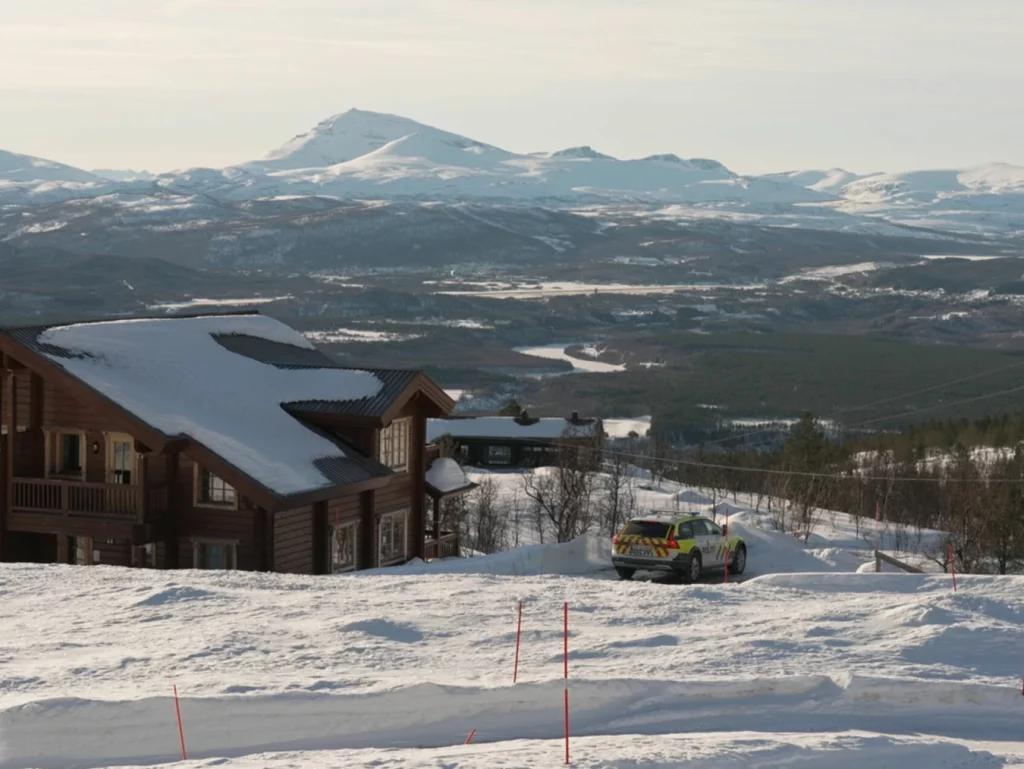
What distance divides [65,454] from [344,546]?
6084 millimetres

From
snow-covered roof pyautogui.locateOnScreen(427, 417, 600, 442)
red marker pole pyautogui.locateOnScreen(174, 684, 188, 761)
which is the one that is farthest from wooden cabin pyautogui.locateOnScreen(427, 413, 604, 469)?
red marker pole pyautogui.locateOnScreen(174, 684, 188, 761)

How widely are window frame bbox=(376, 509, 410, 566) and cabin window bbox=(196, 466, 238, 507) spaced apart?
415cm

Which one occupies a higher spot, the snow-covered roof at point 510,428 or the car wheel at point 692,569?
the car wheel at point 692,569

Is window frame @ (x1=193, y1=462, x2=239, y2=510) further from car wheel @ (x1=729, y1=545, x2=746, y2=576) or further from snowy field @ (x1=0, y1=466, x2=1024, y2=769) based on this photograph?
car wheel @ (x1=729, y1=545, x2=746, y2=576)

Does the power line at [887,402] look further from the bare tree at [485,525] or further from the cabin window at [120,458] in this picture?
the cabin window at [120,458]

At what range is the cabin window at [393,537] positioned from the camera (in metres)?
33.9

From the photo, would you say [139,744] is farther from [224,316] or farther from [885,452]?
[885,452]

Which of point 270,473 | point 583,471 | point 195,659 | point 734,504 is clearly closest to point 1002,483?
point 734,504

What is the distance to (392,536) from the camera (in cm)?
3425

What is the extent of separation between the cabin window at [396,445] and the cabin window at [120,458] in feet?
17.5

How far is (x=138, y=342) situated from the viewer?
3253 centimetres

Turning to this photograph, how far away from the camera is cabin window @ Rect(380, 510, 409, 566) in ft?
111

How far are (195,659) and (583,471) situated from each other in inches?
1786

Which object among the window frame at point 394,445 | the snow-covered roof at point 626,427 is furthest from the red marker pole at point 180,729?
the snow-covered roof at point 626,427
